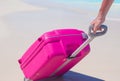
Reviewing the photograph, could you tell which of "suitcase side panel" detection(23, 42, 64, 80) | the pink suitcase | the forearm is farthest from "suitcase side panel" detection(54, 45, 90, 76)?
the forearm

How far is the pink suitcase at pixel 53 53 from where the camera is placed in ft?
8.97

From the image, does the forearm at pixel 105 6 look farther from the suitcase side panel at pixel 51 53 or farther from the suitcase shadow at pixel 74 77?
the suitcase shadow at pixel 74 77

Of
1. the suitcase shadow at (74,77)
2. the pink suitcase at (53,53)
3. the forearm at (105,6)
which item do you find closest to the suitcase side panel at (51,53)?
the pink suitcase at (53,53)

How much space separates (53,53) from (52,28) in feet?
6.66

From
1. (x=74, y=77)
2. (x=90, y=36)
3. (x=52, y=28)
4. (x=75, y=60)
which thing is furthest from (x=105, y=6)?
(x=52, y=28)

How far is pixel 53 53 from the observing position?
269cm

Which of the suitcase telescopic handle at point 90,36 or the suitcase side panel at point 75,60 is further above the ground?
the suitcase telescopic handle at point 90,36

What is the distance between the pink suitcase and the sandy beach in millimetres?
204

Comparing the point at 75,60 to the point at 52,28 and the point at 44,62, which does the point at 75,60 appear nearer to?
the point at 44,62

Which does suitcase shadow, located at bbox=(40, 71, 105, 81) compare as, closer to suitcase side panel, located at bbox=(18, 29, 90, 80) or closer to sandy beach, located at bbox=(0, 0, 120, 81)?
sandy beach, located at bbox=(0, 0, 120, 81)

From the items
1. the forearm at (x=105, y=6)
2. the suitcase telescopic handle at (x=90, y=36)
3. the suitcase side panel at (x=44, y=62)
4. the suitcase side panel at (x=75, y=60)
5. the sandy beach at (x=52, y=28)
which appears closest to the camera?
the forearm at (x=105, y=6)

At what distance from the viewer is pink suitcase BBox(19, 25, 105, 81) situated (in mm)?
2734

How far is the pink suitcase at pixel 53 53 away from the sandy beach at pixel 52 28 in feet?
0.67

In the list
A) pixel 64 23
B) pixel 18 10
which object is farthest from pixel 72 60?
pixel 18 10
